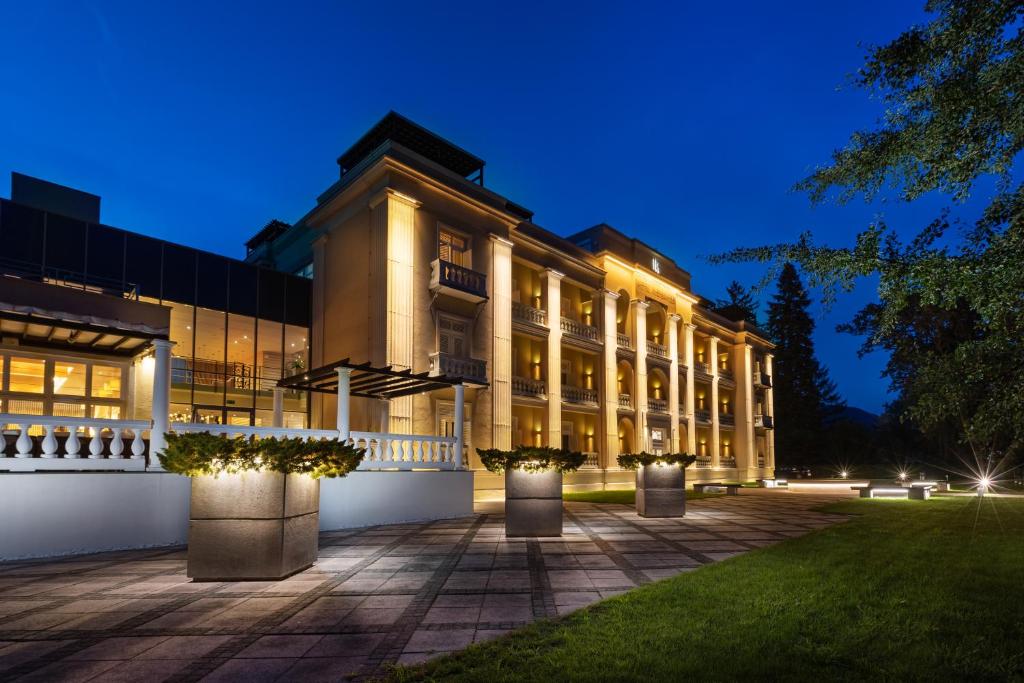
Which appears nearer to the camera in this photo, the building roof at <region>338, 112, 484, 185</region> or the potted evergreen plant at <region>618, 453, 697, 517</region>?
the potted evergreen plant at <region>618, 453, 697, 517</region>

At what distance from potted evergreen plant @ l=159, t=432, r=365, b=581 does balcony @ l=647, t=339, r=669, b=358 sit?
29.9 meters

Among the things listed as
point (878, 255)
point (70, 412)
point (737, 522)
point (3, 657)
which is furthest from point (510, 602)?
point (70, 412)

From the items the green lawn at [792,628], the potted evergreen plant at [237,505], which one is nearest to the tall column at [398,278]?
the potted evergreen plant at [237,505]

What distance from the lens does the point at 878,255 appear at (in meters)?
7.13

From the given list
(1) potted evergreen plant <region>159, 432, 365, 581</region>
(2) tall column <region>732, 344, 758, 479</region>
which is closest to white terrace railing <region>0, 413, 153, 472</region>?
(1) potted evergreen plant <region>159, 432, 365, 581</region>

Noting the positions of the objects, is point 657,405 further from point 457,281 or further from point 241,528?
point 241,528

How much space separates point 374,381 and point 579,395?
14980mm

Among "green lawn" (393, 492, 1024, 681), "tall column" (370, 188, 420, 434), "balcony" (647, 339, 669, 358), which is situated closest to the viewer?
"green lawn" (393, 492, 1024, 681)

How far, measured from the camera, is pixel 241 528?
316 inches

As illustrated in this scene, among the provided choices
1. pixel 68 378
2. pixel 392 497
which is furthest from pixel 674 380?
pixel 68 378

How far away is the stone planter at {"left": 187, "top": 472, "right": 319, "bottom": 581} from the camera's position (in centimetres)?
794

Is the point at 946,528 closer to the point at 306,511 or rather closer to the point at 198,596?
the point at 306,511

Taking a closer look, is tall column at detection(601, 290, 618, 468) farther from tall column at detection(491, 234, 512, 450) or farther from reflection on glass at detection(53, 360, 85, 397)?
reflection on glass at detection(53, 360, 85, 397)

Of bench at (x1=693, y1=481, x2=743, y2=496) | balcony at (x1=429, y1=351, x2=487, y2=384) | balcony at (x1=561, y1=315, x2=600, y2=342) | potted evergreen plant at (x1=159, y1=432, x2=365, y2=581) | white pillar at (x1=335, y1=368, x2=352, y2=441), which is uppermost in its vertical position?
balcony at (x1=561, y1=315, x2=600, y2=342)
